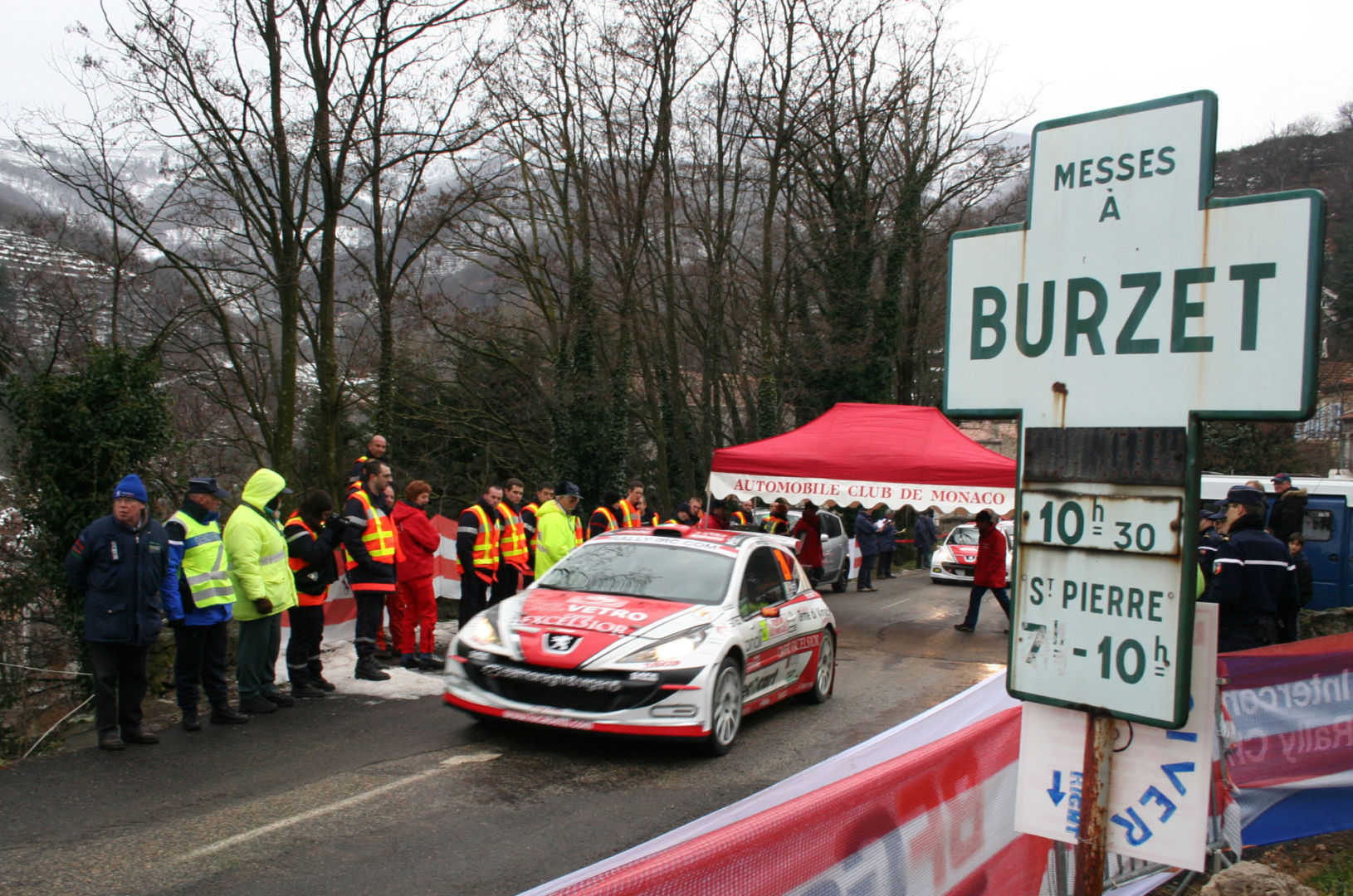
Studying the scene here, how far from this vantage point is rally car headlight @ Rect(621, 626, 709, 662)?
7.11 m

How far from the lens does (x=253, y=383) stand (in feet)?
80.9

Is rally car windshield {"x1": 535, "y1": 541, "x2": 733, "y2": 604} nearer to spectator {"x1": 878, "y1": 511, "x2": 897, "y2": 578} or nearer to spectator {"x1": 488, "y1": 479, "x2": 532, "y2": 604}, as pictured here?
spectator {"x1": 488, "y1": 479, "x2": 532, "y2": 604}

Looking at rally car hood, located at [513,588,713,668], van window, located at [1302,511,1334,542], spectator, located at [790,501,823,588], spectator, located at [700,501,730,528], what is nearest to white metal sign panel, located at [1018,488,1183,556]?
rally car hood, located at [513,588,713,668]

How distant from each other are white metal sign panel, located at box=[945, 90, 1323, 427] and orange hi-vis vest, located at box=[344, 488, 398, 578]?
7.12m

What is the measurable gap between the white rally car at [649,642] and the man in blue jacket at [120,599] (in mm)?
2106

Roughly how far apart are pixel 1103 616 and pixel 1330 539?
18.4 metres

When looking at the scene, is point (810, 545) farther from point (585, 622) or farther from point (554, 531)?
point (585, 622)

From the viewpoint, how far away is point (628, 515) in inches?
559

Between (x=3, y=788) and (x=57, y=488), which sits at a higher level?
(x=57, y=488)

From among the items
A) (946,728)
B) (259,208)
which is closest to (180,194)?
(259,208)

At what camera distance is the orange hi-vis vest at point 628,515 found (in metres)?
14.2

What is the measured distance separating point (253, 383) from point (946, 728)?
23.1m

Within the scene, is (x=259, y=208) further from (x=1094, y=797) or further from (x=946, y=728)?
(x=1094, y=797)

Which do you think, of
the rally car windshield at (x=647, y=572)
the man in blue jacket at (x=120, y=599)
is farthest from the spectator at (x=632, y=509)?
the man in blue jacket at (x=120, y=599)
